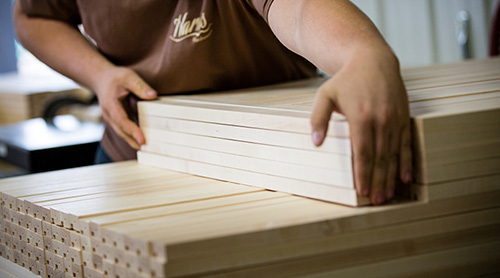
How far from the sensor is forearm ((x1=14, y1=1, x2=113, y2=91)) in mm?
1740

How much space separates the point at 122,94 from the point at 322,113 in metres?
0.75

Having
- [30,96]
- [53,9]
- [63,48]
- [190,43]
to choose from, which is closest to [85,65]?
[63,48]

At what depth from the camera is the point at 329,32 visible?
3.63 ft

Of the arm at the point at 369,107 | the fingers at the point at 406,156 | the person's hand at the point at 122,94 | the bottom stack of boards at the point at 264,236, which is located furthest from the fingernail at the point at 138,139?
the fingers at the point at 406,156

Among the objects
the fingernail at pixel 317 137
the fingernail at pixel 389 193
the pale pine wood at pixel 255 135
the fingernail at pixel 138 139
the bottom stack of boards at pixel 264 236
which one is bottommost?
the bottom stack of boards at pixel 264 236

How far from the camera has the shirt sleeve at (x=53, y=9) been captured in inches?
72.2

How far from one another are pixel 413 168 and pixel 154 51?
33.2 inches

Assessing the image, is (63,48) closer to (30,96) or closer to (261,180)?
(261,180)

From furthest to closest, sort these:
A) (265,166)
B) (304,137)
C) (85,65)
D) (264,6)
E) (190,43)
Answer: (85,65), (190,43), (264,6), (265,166), (304,137)

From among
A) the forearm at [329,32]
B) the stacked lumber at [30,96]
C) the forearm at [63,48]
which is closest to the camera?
the forearm at [329,32]

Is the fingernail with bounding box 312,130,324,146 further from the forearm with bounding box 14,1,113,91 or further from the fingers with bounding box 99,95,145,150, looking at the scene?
the forearm with bounding box 14,1,113,91

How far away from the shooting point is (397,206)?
1.01 m

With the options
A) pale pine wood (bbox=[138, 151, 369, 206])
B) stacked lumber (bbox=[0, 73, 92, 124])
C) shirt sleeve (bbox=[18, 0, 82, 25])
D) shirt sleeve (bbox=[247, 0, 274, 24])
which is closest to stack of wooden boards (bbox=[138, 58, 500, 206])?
pale pine wood (bbox=[138, 151, 369, 206])

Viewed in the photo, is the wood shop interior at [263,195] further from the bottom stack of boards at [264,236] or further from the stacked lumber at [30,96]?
the stacked lumber at [30,96]
